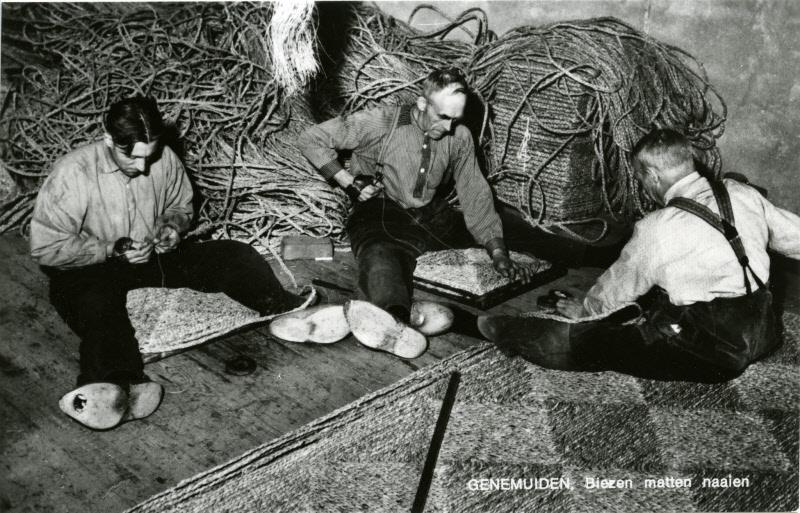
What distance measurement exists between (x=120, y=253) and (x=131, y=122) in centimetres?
63

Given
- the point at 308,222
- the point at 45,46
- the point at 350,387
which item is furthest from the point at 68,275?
the point at 45,46

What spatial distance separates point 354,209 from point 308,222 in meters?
0.60

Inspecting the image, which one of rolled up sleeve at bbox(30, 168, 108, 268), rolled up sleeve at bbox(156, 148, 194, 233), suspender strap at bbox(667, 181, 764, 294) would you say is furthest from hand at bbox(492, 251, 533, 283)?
rolled up sleeve at bbox(30, 168, 108, 268)

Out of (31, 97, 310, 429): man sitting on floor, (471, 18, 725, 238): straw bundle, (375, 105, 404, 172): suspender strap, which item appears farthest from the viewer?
(471, 18, 725, 238): straw bundle

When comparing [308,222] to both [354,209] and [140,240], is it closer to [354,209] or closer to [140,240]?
[354,209]

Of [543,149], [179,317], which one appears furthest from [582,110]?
[179,317]

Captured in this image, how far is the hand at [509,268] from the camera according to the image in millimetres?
3557

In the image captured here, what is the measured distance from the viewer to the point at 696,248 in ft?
8.11

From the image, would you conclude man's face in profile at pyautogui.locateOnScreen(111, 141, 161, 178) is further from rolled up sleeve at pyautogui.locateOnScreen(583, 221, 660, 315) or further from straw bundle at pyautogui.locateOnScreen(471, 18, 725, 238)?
straw bundle at pyautogui.locateOnScreen(471, 18, 725, 238)

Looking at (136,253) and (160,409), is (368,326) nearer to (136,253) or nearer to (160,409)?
(160,409)

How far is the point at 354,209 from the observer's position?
375 centimetres

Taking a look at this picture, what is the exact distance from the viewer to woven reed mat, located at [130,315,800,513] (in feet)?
6.75

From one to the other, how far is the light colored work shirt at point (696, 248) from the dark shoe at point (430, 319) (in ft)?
2.90

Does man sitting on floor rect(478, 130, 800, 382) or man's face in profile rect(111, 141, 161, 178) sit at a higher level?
man's face in profile rect(111, 141, 161, 178)
